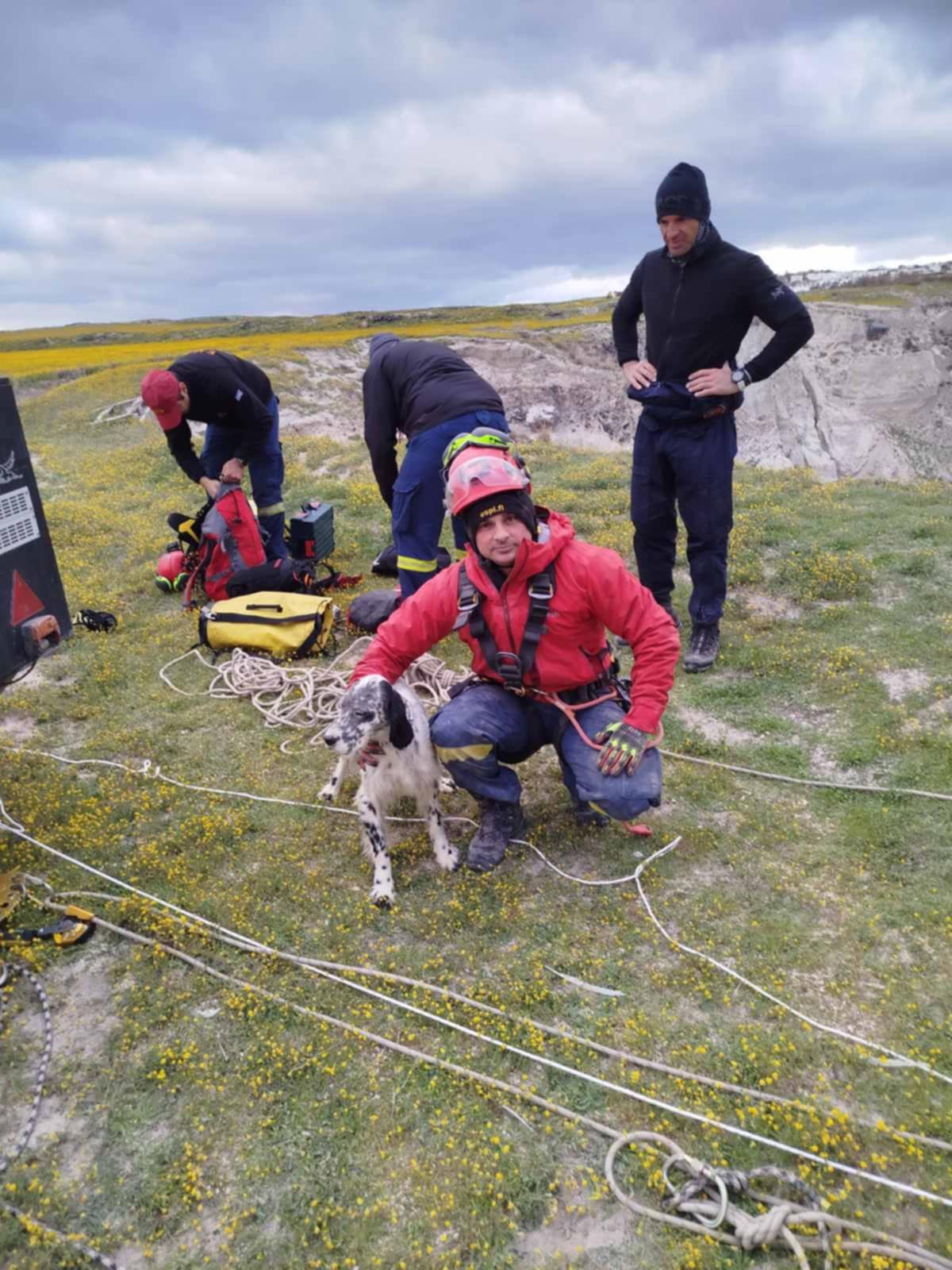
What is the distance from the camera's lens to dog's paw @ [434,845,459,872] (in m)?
4.36

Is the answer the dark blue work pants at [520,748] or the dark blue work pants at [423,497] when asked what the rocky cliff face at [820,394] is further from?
the dark blue work pants at [520,748]

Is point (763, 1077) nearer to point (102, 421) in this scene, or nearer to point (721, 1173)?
point (721, 1173)

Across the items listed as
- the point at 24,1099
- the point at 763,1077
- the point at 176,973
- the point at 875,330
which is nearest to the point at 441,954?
the point at 176,973

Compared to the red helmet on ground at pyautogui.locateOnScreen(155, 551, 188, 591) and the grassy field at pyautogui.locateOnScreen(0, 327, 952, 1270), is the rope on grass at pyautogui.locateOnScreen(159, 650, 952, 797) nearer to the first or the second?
the grassy field at pyautogui.locateOnScreen(0, 327, 952, 1270)

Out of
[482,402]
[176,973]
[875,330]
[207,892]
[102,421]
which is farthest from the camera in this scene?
[875,330]

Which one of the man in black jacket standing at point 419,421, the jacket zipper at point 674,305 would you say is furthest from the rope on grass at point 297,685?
the jacket zipper at point 674,305

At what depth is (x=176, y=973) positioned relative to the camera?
3684mm

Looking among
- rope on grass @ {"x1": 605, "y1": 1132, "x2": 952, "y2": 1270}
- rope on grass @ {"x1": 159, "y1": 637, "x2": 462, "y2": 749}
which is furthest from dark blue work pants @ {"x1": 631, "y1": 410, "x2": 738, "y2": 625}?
rope on grass @ {"x1": 605, "y1": 1132, "x2": 952, "y2": 1270}

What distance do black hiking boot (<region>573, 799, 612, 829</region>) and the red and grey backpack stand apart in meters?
4.87

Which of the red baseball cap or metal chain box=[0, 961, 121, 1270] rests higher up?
the red baseball cap

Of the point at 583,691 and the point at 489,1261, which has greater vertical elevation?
the point at 583,691

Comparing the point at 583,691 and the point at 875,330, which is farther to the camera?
the point at 875,330

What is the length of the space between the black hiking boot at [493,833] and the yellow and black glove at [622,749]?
0.81 m

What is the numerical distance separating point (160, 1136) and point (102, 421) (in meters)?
21.9
